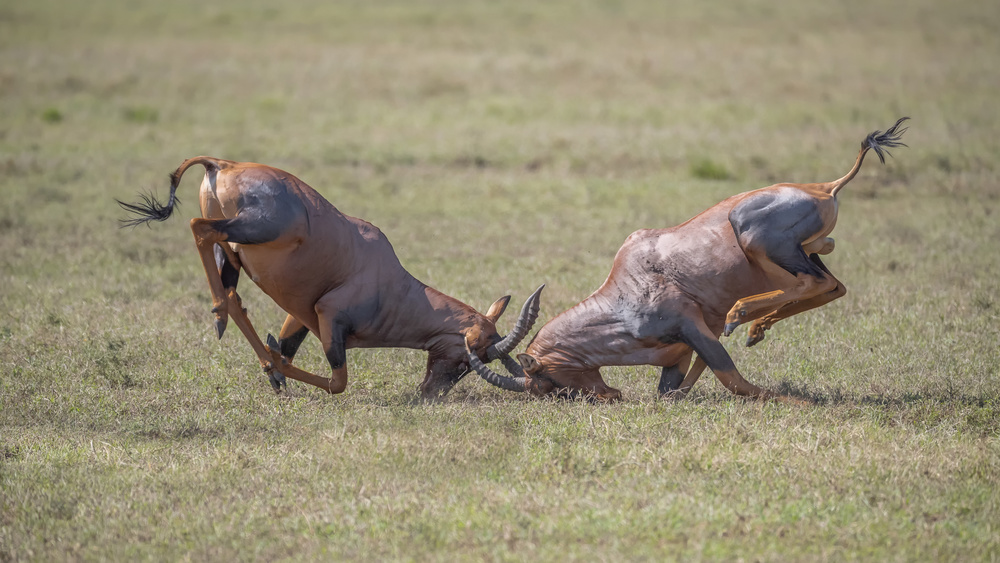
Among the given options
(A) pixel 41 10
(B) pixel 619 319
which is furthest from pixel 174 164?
(A) pixel 41 10

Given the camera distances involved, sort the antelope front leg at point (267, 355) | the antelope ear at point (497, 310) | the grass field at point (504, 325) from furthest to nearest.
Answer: the antelope ear at point (497, 310) < the antelope front leg at point (267, 355) < the grass field at point (504, 325)

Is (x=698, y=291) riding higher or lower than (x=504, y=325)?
higher

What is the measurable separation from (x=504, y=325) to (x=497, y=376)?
211 centimetres

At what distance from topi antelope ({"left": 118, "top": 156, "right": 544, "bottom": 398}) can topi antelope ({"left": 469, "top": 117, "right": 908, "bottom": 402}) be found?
0.38 m

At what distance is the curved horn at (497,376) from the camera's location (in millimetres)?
7211

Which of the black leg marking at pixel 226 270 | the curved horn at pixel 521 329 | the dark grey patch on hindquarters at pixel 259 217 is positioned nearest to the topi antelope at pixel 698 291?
the curved horn at pixel 521 329

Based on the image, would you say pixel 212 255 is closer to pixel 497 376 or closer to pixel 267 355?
pixel 267 355

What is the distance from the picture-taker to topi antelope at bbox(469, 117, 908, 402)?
7.28 meters

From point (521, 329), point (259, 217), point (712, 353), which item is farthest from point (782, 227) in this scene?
point (259, 217)

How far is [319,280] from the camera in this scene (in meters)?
7.52

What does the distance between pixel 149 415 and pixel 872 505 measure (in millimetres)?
4854

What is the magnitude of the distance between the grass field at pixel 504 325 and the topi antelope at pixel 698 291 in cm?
33

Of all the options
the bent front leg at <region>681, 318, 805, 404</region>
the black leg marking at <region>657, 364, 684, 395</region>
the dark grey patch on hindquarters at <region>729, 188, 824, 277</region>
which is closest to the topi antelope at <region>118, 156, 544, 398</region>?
the bent front leg at <region>681, 318, 805, 404</region>

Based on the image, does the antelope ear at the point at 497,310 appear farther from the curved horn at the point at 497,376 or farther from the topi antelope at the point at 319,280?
the curved horn at the point at 497,376
